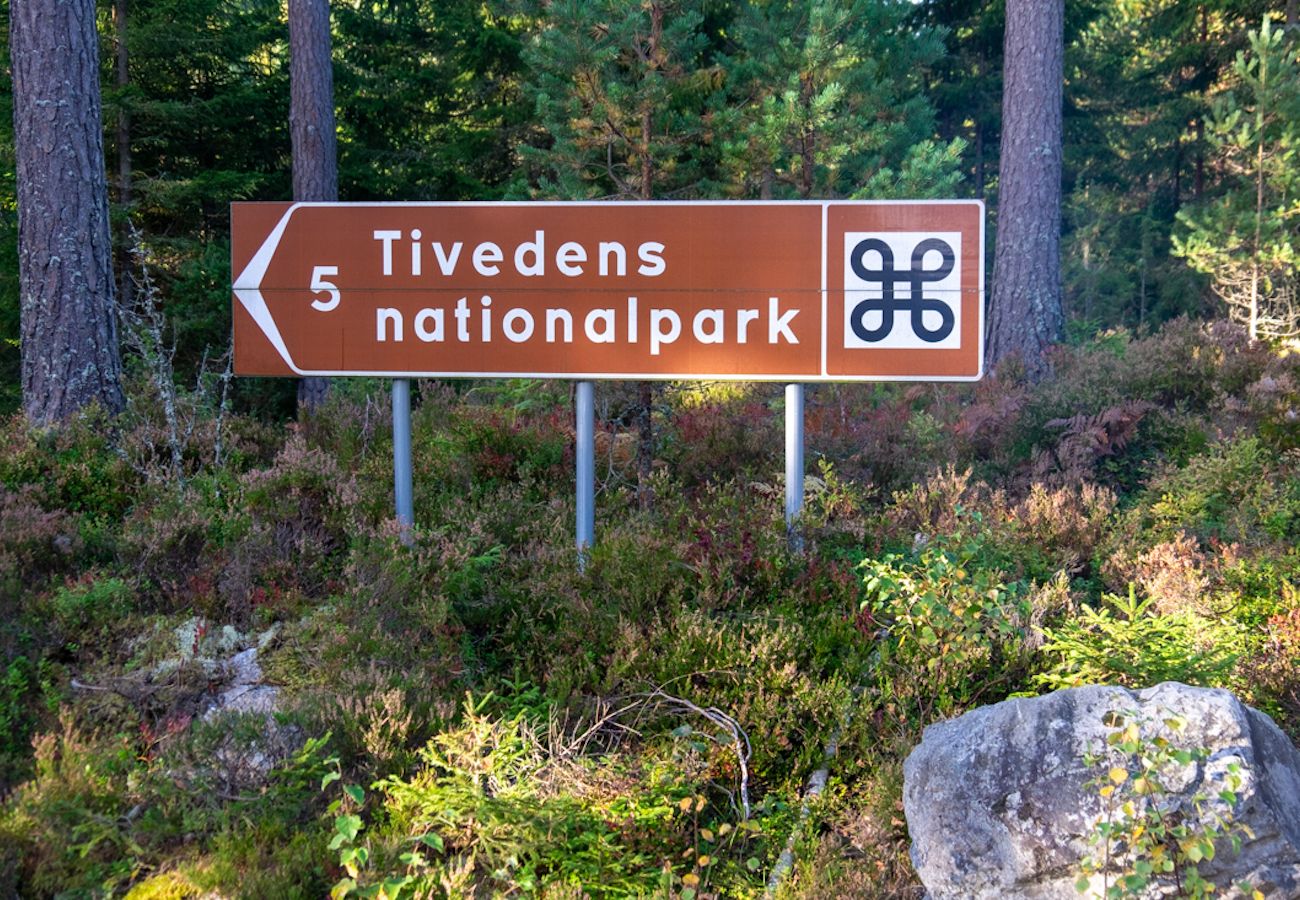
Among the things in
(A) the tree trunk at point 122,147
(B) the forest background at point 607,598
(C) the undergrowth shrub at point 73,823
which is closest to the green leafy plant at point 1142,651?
(B) the forest background at point 607,598

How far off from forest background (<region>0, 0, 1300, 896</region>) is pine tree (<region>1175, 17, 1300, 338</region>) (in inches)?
276

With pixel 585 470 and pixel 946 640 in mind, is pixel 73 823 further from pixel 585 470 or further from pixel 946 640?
pixel 946 640

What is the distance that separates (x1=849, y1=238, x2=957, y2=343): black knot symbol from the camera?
6.05 meters

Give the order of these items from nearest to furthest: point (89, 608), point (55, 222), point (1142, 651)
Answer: point (1142, 651) < point (89, 608) < point (55, 222)

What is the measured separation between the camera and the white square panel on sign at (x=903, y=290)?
604cm

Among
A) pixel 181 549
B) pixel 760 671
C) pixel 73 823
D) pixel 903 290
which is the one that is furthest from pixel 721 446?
pixel 73 823

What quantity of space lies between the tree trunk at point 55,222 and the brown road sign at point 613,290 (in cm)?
229

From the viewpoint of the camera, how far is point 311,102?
13.9 m

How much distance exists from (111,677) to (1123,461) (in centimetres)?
711

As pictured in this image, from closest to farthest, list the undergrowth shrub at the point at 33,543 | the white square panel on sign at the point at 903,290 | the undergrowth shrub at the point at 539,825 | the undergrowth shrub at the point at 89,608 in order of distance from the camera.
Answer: the undergrowth shrub at the point at 539,825 → the undergrowth shrub at the point at 89,608 → the undergrowth shrub at the point at 33,543 → the white square panel on sign at the point at 903,290

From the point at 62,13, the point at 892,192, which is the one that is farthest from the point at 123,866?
the point at 892,192

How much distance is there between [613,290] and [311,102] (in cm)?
931

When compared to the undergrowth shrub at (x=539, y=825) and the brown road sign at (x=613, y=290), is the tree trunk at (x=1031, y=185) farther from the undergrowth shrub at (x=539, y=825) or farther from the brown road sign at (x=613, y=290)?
the undergrowth shrub at (x=539, y=825)

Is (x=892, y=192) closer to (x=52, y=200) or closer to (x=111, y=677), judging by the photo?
(x=52, y=200)
